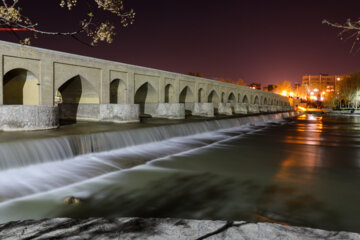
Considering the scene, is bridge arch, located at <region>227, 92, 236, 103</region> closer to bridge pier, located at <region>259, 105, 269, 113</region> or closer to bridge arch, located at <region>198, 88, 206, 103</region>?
bridge pier, located at <region>259, 105, 269, 113</region>

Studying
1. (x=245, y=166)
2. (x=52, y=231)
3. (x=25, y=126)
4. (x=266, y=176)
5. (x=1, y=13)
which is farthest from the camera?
(x=25, y=126)

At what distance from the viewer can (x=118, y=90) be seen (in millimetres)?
21125

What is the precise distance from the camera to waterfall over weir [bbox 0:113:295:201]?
224 inches

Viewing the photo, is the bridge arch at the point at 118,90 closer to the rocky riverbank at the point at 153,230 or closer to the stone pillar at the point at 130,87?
the stone pillar at the point at 130,87

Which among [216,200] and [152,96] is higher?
[152,96]

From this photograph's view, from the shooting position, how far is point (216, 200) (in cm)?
480

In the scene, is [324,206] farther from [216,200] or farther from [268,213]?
[216,200]

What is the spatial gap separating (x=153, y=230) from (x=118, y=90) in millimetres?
18930

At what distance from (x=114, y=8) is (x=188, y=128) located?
1020 centimetres

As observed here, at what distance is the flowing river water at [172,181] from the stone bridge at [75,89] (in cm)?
257

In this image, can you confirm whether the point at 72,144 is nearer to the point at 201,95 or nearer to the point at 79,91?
the point at 79,91

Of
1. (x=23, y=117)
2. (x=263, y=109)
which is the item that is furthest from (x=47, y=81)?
(x=263, y=109)

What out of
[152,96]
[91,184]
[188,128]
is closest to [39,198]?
[91,184]

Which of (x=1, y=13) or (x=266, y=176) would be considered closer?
(x=1, y=13)
